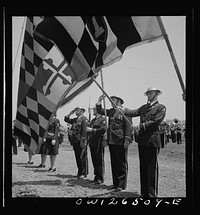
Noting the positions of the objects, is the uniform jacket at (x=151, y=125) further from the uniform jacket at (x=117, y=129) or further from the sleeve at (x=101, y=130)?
the sleeve at (x=101, y=130)

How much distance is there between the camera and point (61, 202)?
5082mm

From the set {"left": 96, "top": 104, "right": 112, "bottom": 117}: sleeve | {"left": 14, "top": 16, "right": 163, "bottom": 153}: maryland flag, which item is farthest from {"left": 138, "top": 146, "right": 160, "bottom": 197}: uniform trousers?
{"left": 14, "top": 16, "right": 163, "bottom": 153}: maryland flag

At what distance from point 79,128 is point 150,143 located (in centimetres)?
243

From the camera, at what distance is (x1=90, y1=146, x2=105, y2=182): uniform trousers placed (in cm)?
678

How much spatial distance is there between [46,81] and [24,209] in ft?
6.22

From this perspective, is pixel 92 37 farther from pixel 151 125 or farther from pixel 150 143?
pixel 150 143

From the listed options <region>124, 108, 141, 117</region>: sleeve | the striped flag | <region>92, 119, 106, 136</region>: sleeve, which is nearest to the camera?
the striped flag

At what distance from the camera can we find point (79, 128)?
7.29 metres

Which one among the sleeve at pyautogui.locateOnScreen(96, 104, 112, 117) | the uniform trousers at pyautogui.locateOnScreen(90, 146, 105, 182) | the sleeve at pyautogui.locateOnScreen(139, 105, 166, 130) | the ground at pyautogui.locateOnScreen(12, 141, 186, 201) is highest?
the sleeve at pyautogui.locateOnScreen(96, 104, 112, 117)

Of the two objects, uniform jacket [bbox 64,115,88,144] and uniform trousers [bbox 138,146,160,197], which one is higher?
uniform jacket [bbox 64,115,88,144]

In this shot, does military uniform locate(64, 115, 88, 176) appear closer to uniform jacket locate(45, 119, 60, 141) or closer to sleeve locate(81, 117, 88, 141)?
sleeve locate(81, 117, 88, 141)

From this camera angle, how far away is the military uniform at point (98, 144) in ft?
22.0

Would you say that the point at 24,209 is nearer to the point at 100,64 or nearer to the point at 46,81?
the point at 46,81
